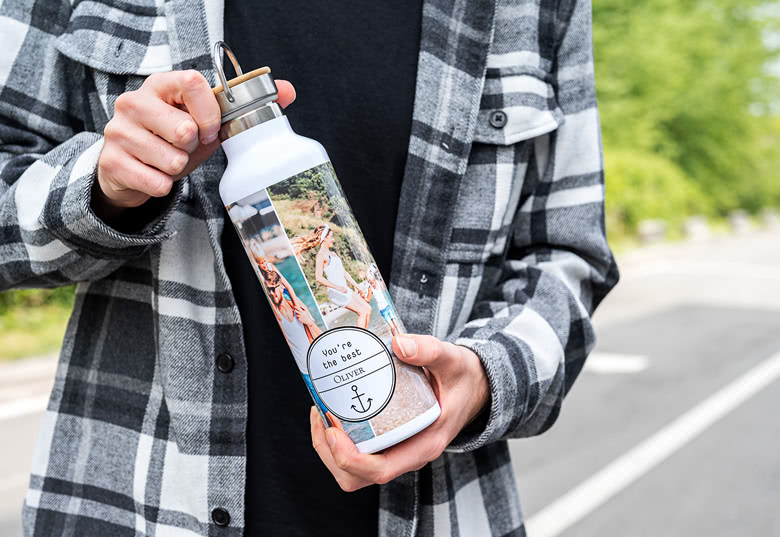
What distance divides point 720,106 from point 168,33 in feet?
67.9

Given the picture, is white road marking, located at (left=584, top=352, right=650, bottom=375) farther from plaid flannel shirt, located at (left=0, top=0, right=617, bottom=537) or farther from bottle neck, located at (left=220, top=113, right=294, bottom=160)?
bottle neck, located at (left=220, top=113, right=294, bottom=160)

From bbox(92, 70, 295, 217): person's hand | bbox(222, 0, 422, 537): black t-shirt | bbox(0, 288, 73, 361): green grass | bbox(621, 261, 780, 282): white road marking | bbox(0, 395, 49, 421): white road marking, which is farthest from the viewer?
bbox(621, 261, 780, 282): white road marking

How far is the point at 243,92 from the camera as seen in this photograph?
0.85 metres

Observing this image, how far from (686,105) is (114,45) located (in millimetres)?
19382

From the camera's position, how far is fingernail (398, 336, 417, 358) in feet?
2.87

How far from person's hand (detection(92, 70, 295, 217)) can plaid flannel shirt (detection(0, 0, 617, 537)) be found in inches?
4.5

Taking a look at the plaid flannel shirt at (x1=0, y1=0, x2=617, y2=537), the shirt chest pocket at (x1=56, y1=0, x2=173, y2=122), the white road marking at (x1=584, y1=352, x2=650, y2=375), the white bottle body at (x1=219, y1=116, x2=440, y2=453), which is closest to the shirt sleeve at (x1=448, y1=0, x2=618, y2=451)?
the plaid flannel shirt at (x1=0, y1=0, x2=617, y2=537)

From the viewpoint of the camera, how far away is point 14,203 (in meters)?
1.03

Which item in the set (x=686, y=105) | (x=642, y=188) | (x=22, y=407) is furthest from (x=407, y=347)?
(x=686, y=105)

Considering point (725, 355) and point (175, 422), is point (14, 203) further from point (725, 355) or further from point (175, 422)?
point (725, 355)

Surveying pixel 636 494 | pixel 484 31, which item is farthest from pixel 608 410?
pixel 484 31

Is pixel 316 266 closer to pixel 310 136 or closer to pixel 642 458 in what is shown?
pixel 310 136

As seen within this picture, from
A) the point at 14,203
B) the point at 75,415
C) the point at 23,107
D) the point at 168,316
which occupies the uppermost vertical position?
the point at 23,107

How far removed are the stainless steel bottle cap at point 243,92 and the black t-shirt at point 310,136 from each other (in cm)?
27
